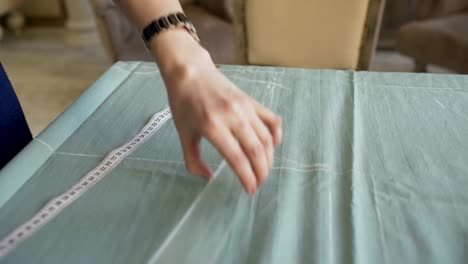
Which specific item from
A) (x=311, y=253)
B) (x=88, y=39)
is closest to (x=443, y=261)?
(x=311, y=253)

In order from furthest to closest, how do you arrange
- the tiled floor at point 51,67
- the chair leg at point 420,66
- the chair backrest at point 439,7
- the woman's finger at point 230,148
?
the tiled floor at point 51,67, the chair backrest at point 439,7, the chair leg at point 420,66, the woman's finger at point 230,148

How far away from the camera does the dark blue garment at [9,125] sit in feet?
2.21

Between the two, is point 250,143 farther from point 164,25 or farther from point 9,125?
point 9,125

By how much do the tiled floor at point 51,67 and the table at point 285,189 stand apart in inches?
53.7

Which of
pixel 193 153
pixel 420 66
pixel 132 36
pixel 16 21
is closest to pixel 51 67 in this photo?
pixel 16 21

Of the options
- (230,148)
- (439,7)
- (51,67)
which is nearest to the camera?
(230,148)

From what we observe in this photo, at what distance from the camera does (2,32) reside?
2855 mm

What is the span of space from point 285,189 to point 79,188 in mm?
279

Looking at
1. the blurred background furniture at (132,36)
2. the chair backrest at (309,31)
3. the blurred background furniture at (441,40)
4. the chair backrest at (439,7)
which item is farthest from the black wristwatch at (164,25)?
the chair backrest at (439,7)

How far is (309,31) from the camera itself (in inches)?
46.3

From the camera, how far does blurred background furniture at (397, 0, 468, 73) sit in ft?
5.10

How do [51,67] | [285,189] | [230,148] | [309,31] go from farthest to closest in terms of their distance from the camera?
1. [51,67]
2. [309,31]
3. [285,189]
4. [230,148]

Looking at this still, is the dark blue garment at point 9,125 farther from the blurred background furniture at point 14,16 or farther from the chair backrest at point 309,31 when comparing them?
the blurred background furniture at point 14,16

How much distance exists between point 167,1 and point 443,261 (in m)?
0.46
